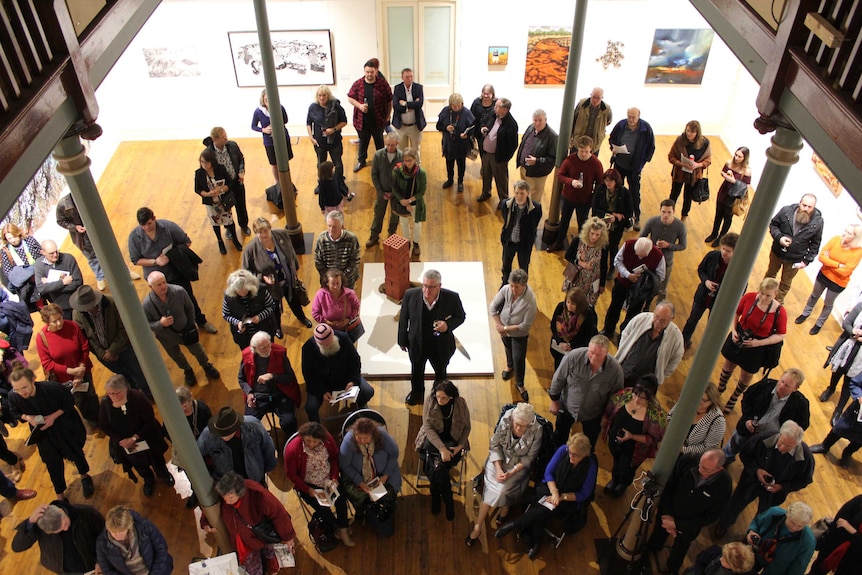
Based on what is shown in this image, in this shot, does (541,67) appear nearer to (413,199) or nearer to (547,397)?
(413,199)

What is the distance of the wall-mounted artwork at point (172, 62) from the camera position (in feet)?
39.5

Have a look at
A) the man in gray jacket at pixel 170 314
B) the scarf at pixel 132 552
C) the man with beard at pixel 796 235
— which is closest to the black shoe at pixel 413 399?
the man in gray jacket at pixel 170 314

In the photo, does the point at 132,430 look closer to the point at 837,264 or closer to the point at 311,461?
the point at 311,461

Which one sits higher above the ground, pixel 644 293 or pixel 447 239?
pixel 644 293

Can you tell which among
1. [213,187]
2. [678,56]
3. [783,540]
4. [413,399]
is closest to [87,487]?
[413,399]

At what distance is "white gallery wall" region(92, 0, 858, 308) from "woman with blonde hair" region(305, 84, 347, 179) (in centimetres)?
232

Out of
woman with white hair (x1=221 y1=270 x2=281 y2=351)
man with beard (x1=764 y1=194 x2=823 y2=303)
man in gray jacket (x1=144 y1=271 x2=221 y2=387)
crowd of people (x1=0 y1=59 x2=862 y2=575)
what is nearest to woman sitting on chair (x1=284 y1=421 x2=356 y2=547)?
crowd of people (x1=0 y1=59 x2=862 y2=575)

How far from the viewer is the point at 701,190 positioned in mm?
9797

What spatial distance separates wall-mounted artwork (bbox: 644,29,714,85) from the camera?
12.0m

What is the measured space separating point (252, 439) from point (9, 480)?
2.66 m

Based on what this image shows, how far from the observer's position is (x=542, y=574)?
605 cm

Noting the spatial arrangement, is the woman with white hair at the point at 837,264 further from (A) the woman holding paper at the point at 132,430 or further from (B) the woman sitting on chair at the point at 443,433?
(A) the woman holding paper at the point at 132,430

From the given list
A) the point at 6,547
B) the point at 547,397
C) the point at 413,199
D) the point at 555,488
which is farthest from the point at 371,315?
the point at 6,547

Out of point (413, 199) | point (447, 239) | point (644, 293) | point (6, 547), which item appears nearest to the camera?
point (6, 547)
